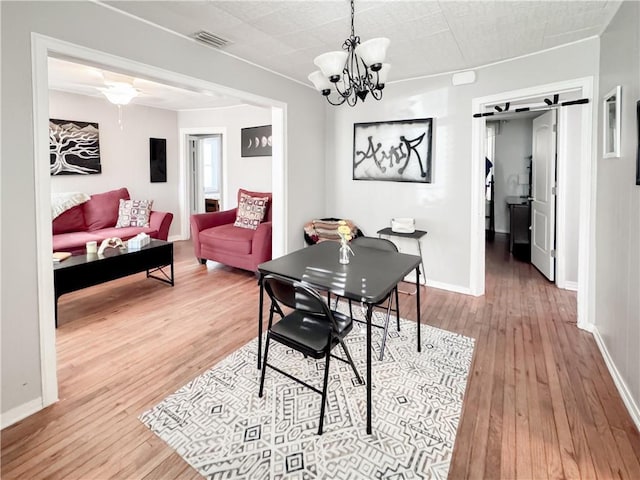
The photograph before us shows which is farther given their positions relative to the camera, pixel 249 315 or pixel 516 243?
pixel 516 243

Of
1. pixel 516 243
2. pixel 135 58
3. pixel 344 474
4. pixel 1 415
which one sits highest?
pixel 135 58

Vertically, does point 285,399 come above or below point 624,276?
below

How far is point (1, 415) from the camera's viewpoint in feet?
6.01

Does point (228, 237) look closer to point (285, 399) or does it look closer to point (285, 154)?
point (285, 154)

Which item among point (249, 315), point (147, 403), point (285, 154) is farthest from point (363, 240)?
point (147, 403)

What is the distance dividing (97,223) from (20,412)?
3.64 meters

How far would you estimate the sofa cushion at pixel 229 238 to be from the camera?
4426 millimetres

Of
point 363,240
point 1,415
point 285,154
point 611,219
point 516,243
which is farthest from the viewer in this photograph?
point 516,243

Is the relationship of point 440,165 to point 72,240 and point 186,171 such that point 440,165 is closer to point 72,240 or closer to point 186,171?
point 72,240

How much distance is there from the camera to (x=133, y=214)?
5.11m

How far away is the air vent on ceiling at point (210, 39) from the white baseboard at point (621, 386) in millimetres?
3664

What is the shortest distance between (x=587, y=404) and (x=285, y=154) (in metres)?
3.38

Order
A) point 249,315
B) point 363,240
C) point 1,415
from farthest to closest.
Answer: point 249,315
point 363,240
point 1,415

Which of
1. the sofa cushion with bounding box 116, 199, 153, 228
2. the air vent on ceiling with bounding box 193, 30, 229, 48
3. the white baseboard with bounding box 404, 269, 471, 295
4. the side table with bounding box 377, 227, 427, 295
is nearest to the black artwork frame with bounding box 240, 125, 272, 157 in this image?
the sofa cushion with bounding box 116, 199, 153, 228
